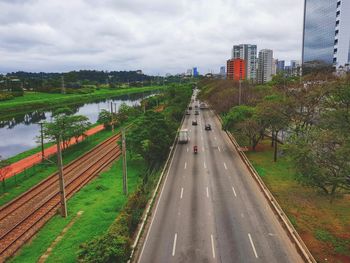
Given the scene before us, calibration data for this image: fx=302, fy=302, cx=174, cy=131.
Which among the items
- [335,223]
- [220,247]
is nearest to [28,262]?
[220,247]

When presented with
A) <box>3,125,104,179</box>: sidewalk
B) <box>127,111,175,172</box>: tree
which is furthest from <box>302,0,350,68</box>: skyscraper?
<box>3,125,104,179</box>: sidewalk

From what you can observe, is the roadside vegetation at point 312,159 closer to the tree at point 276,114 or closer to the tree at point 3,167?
the tree at point 276,114

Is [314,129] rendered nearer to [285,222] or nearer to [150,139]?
[285,222]

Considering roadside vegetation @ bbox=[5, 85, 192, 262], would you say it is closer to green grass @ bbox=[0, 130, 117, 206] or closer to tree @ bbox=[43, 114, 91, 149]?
green grass @ bbox=[0, 130, 117, 206]

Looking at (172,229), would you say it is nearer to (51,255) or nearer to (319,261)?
(51,255)

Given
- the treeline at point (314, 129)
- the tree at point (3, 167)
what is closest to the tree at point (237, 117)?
the treeline at point (314, 129)

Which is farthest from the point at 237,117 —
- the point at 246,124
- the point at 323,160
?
the point at 323,160
